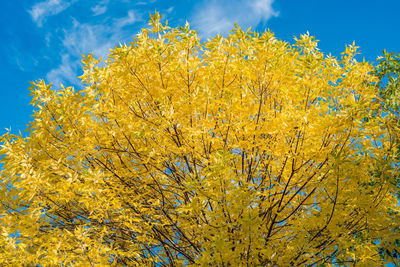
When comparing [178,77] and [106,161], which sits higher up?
[178,77]

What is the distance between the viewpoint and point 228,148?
472 cm

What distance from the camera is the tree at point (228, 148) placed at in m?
3.55

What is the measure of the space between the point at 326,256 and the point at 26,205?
222 inches

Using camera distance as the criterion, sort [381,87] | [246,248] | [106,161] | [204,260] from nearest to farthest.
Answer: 1. [204,260]
2. [246,248]
3. [106,161]
4. [381,87]

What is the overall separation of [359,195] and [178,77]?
3.16 meters

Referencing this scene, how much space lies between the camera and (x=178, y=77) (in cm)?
451

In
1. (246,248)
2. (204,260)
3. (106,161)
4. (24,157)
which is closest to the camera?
(204,260)

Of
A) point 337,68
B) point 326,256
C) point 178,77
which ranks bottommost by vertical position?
point 326,256

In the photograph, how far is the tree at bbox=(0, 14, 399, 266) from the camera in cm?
355

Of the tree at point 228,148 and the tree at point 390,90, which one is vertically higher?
the tree at point 390,90

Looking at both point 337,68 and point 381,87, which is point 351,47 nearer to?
point 337,68

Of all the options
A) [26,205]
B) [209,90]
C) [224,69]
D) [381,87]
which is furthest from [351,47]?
[26,205]

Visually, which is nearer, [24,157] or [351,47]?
[24,157]

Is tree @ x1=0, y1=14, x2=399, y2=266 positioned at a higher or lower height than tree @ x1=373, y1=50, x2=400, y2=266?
lower
